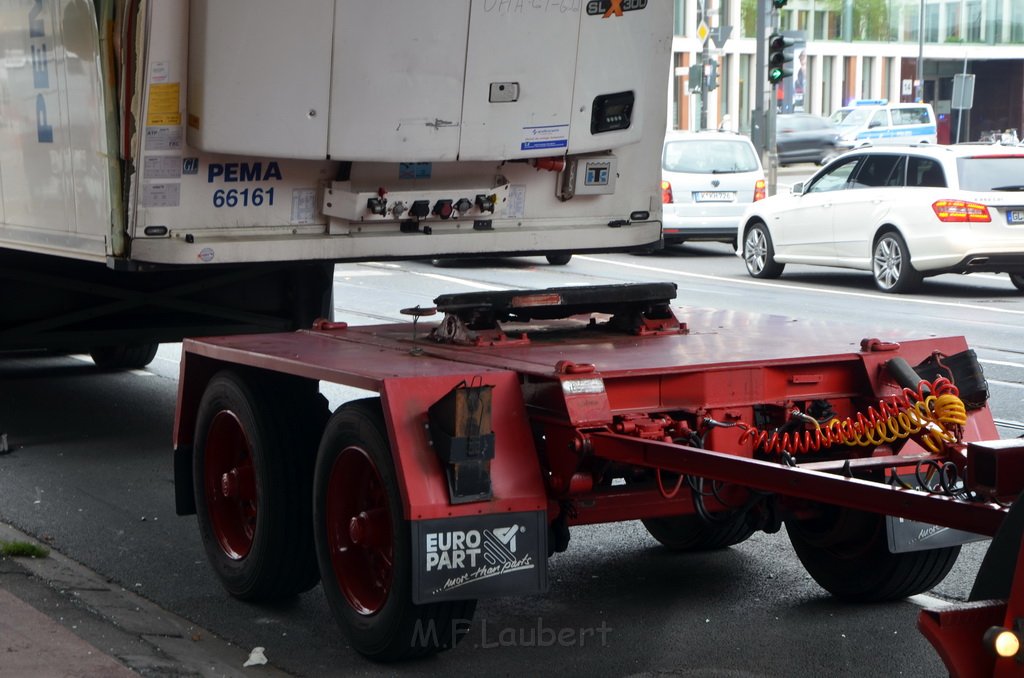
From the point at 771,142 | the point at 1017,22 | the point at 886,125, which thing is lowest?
the point at 771,142

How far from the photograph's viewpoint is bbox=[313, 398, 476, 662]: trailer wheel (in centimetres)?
520

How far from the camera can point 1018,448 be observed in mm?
3674

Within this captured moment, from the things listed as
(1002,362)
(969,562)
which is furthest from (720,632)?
(1002,362)

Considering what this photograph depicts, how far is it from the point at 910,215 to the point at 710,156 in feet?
19.5

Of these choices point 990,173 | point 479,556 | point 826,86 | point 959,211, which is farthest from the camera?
point 826,86

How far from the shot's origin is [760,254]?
21.1 metres

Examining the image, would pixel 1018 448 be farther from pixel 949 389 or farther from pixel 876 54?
pixel 876 54

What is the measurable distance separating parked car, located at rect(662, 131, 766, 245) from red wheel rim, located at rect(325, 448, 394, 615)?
703 inches

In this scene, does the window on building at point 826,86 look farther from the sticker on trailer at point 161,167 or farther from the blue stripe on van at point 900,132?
the sticker on trailer at point 161,167

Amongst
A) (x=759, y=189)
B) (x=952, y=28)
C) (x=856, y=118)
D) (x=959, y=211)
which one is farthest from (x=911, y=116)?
(x=959, y=211)

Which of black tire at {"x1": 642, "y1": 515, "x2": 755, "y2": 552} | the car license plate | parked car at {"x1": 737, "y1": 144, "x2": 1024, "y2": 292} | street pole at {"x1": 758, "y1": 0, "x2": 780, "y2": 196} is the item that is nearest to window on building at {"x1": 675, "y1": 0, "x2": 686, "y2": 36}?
street pole at {"x1": 758, "y1": 0, "x2": 780, "y2": 196}

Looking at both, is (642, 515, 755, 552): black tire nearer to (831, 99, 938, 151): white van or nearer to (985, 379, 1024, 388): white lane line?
(985, 379, 1024, 388): white lane line

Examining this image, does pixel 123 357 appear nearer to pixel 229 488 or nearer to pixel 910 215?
pixel 229 488

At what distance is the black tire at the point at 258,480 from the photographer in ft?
19.7
